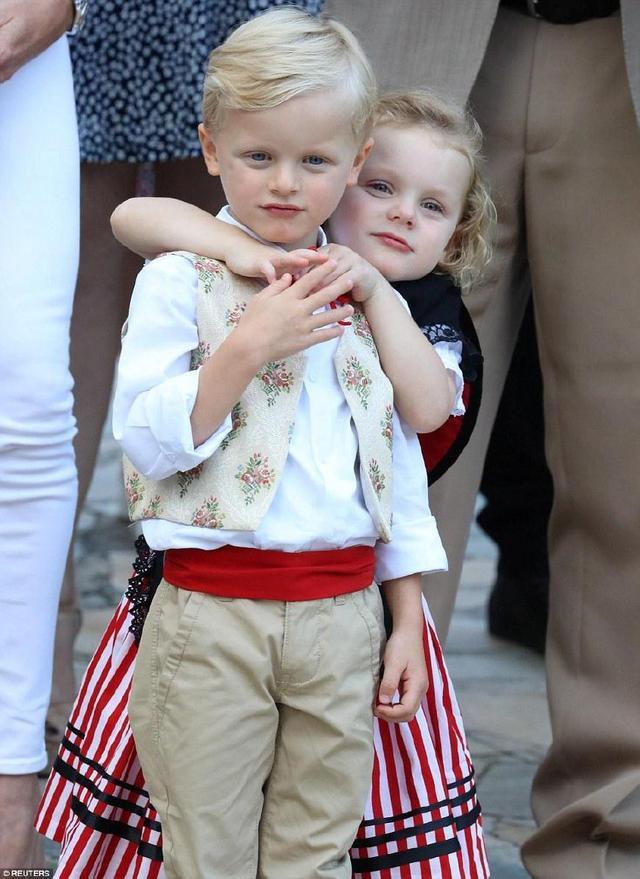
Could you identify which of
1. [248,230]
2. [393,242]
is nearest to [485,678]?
[393,242]

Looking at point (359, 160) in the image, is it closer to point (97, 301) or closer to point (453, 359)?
point (453, 359)

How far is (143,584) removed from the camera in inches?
69.1

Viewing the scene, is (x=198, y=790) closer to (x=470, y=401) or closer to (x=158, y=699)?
(x=158, y=699)

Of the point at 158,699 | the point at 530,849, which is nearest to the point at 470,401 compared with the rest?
the point at 158,699

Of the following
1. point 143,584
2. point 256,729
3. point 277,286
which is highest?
point 277,286

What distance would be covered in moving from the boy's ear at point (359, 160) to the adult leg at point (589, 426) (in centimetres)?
44

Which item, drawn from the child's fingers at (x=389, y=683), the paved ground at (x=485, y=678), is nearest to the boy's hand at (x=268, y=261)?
the child's fingers at (x=389, y=683)

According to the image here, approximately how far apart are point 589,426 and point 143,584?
2.34ft

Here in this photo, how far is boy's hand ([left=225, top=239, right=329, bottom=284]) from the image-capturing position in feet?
5.04

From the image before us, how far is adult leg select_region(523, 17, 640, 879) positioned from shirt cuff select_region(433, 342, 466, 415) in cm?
34

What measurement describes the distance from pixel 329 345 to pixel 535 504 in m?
1.87

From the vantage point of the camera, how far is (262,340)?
4.87ft

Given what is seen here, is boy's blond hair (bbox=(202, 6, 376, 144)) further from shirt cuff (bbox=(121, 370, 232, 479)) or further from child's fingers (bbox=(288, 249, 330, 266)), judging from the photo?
shirt cuff (bbox=(121, 370, 232, 479))

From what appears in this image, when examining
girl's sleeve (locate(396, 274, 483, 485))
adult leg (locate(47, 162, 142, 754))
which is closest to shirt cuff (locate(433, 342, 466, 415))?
girl's sleeve (locate(396, 274, 483, 485))
